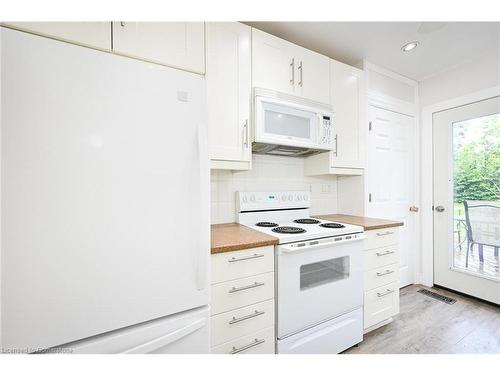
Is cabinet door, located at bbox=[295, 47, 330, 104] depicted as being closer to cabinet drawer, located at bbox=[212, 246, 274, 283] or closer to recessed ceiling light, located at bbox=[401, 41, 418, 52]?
recessed ceiling light, located at bbox=[401, 41, 418, 52]

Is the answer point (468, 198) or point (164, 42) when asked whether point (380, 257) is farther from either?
point (164, 42)

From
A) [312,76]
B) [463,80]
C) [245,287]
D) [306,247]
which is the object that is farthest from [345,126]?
[245,287]

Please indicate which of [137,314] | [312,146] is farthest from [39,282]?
[312,146]

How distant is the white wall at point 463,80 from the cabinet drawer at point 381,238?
1719 millimetres

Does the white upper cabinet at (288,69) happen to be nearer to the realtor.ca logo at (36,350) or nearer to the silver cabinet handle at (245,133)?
the silver cabinet handle at (245,133)

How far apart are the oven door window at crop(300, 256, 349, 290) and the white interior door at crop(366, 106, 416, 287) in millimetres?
889

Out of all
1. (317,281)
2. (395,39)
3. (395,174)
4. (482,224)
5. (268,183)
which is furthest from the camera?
(395,174)

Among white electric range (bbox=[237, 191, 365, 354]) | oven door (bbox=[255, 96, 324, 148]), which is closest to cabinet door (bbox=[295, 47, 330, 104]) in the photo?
oven door (bbox=[255, 96, 324, 148])

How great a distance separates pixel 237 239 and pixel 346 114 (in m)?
1.54

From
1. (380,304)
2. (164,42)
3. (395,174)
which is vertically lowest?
(380,304)

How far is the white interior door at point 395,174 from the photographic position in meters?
2.31

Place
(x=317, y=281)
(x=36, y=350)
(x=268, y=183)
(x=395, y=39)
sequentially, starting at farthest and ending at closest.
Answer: (x=268, y=183), (x=395, y=39), (x=317, y=281), (x=36, y=350)

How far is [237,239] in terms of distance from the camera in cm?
128
